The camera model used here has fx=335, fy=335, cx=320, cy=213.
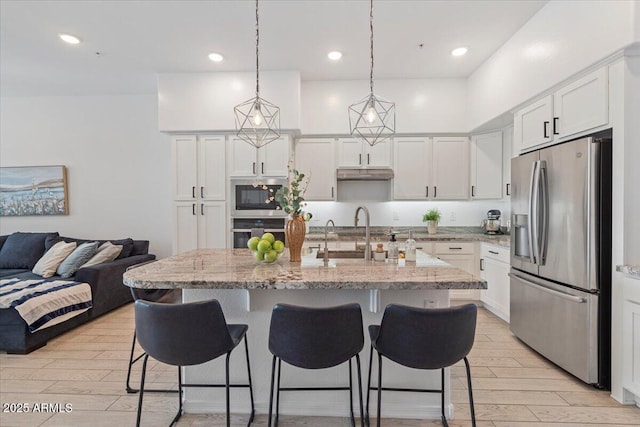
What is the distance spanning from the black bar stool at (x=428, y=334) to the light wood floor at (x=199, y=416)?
2.38 feet

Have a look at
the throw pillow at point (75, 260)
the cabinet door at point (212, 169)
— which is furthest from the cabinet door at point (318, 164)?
the throw pillow at point (75, 260)

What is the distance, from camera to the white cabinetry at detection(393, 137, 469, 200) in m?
4.52

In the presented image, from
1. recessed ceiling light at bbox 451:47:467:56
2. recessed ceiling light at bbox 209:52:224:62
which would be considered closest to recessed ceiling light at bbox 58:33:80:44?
recessed ceiling light at bbox 209:52:224:62

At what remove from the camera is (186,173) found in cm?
425

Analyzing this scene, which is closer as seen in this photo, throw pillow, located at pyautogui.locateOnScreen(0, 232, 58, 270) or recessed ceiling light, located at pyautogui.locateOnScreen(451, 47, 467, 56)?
recessed ceiling light, located at pyautogui.locateOnScreen(451, 47, 467, 56)

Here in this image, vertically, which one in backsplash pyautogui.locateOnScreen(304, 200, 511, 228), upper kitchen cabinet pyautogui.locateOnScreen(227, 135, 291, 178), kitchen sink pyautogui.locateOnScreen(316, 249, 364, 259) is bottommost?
kitchen sink pyautogui.locateOnScreen(316, 249, 364, 259)

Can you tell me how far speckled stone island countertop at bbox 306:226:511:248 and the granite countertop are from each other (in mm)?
1867

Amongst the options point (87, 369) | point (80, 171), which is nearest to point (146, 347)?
point (87, 369)

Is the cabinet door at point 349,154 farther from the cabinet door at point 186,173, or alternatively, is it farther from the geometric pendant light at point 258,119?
the cabinet door at point 186,173

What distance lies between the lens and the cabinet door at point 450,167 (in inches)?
177

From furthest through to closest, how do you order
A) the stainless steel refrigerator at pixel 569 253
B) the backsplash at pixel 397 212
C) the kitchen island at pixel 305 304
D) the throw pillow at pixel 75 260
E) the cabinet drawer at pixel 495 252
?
the backsplash at pixel 397 212 < the throw pillow at pixel 75 260 < the cabinet drawer at pixel 495 252 < the stainless steel refrigerator at pixel 569 253 < the kitchen island at pixel 305 304

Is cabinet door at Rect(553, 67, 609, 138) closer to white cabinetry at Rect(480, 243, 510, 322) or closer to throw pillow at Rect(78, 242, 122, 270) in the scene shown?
white cabinetry at Rect(480, 243, 510, 322)

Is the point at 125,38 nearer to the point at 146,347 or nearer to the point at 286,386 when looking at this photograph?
the point at 146,347

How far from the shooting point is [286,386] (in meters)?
2.06
